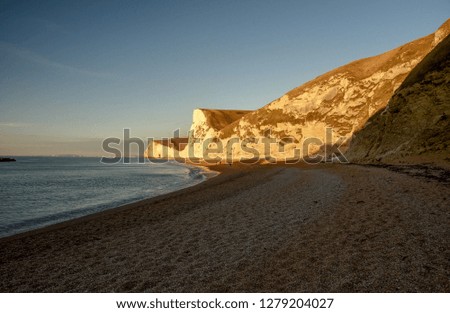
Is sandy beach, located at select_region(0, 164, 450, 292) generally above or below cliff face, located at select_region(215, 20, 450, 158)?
below

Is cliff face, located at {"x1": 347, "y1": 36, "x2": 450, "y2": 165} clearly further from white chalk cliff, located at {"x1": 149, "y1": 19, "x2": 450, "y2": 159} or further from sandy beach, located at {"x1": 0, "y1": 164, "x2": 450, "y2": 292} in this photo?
white chalk cliff, located at {"x1": 149, "y1": 19, "x2": 450, "y2": 159}

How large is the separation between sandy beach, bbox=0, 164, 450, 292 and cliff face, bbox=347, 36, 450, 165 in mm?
12768

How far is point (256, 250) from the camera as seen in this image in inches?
258

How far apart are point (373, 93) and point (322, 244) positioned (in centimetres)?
5971

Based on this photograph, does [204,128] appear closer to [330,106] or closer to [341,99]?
[330,106]

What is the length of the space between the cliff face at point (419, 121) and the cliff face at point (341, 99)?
764 inches

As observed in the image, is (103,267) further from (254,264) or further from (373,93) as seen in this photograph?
(373,93)

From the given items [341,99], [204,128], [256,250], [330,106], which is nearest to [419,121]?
[256,250]

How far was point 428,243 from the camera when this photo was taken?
618cm

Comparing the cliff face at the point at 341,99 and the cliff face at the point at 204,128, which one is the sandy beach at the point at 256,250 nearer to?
the cliff face at the point at 341,99

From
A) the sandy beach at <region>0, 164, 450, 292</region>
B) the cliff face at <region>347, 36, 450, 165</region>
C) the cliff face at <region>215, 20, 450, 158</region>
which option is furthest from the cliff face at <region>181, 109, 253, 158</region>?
the sandy beach at <region>0, 164, 450, 292</region>

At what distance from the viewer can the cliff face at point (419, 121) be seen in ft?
73.9

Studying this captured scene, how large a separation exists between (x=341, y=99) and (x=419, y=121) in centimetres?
3888

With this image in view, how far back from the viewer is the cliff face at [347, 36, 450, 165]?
2253 cm
